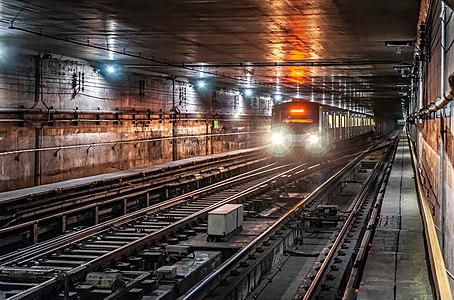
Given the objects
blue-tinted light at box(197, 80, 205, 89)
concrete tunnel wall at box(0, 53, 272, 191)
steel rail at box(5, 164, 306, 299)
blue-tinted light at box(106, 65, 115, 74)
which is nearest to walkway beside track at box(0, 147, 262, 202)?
concrete tunnel wall at box(0, 53, 272, 191)

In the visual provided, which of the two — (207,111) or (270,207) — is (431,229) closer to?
(270,207)

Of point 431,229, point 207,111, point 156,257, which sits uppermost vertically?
point 207,111

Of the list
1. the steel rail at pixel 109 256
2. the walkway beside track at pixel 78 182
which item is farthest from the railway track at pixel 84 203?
the steel rail at pixel 109 256

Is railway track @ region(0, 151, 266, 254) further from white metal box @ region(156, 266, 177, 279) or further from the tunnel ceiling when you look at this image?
white metal box @ region(156, 266, 177, 279)

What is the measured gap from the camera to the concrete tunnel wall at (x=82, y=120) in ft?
49.8

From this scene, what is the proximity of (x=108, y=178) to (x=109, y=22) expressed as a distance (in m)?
6.70

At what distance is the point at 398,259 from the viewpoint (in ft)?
24.9

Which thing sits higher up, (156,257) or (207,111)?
(207,111)

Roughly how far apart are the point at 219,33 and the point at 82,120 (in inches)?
247

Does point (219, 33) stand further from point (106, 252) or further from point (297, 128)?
point (297, 128)

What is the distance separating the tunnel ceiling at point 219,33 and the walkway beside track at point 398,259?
12.6 ft

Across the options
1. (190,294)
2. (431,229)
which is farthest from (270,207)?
(431,229)

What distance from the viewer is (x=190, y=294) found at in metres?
7.99

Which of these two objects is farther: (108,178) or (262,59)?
(262,59)
